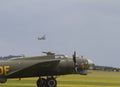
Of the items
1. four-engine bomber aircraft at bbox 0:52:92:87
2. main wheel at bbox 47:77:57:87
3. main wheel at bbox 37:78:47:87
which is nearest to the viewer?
four-engine bomber aircraft at bbox 0:52:92:87

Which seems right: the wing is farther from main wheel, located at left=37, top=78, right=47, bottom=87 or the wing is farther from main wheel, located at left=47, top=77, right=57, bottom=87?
main wheel, located at left=37, top=78, right=47, bottom=87

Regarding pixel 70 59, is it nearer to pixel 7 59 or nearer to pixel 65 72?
pixel 65 72

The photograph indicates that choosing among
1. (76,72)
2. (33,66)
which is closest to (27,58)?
(33,66)

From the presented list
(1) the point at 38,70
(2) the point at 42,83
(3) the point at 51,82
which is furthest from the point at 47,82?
(1) the point at 38,70

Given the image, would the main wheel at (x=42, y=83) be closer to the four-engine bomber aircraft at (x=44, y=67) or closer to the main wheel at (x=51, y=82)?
→ the four-engine bomber aircraft at (x=44, y=67)

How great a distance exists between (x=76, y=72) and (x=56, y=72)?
2001 millimetres

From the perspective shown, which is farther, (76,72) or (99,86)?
(99,86)

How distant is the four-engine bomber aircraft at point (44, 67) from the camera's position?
48.6 m

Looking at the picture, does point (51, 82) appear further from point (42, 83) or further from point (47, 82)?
point (42, 83)

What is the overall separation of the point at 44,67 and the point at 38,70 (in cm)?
64

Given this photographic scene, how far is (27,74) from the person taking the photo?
49.3m

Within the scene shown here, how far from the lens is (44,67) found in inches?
→ 1929

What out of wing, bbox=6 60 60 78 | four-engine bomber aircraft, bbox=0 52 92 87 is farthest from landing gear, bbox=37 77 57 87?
wing, bbox=6 60 60 78

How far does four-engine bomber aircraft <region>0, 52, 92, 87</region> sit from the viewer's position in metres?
48.6
